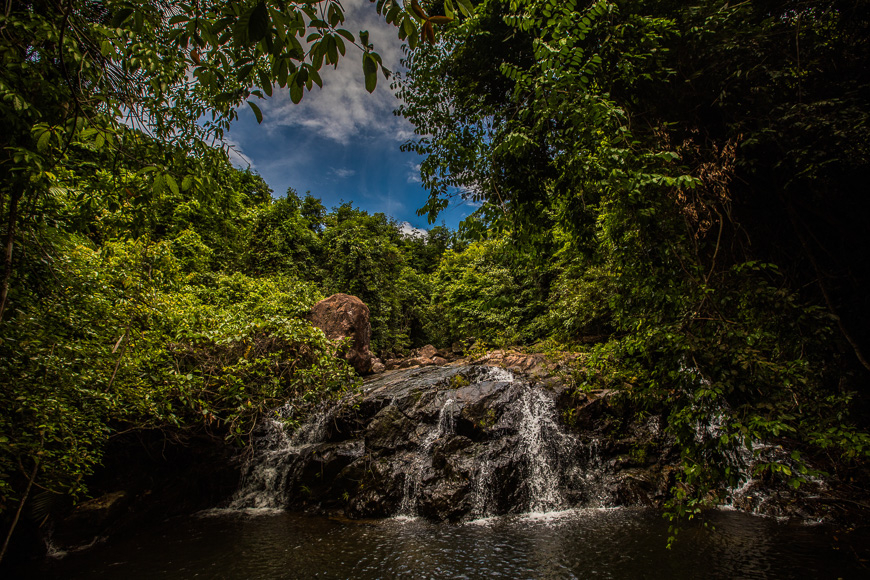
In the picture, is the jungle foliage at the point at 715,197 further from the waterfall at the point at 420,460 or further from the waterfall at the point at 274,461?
the waterfall at the point at 274,461

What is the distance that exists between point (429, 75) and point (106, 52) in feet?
14.2

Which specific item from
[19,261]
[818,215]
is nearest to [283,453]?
[19,261]

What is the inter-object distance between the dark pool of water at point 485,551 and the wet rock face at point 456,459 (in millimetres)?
542

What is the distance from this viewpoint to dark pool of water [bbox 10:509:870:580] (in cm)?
522

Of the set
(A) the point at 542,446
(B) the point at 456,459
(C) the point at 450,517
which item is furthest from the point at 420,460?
(A) the point at 542,446

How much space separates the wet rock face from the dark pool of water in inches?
21.3

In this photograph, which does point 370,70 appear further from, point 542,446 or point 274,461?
point 274,461

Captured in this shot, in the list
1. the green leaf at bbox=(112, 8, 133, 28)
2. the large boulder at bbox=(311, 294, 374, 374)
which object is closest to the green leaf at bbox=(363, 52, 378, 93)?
the green leaf at bbox=(112, 8, 133, 28)

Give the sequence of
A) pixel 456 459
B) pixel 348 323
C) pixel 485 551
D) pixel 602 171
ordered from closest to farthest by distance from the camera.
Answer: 1. pixel 602 171
2. pixel 485 551
3. pixel 456 459
4. pixel 348 323

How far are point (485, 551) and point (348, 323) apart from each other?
1096cm

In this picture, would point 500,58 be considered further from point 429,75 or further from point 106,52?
point 106,52

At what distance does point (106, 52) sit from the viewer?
238cm

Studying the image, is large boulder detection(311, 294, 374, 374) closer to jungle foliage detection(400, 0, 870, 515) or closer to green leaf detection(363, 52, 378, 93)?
jungle foliage detection(400, 0, 870, 515)

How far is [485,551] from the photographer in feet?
20.2
